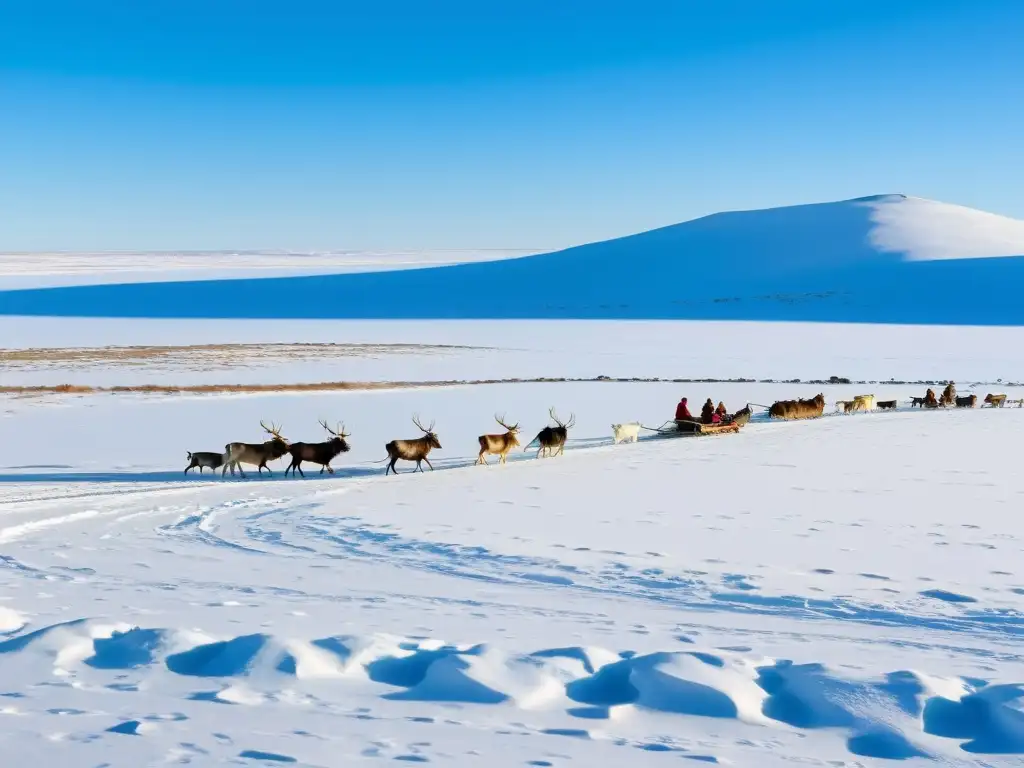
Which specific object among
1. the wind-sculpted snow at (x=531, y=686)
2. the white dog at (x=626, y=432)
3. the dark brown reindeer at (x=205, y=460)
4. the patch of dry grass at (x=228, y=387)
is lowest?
the wind-sculpted snow at (x=531, y=686)

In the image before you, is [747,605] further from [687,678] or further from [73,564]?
[73,564]

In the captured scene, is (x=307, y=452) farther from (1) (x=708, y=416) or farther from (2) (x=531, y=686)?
(2) (x=531, y=686)

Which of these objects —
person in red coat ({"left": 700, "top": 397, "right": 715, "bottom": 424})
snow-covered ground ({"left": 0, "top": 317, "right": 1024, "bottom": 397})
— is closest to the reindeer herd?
person in red coat ({"left": 700, "top": 397, "right": 715, "bottom": 424})

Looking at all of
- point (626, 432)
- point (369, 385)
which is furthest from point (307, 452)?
point (369, 385)

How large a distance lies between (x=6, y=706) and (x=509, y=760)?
7.17ft

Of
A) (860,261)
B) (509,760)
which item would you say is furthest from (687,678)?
(860,261)

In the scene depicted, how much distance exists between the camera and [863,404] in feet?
82.1

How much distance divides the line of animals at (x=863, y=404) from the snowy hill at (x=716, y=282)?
122 ft

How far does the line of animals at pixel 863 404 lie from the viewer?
23.0 m

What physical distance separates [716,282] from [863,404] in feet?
191

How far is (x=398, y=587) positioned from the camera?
25.7ft

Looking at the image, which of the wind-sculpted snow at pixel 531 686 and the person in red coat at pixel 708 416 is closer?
the wind-sculpted snow at pixel 531 686

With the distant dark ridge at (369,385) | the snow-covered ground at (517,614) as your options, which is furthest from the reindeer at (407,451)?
the distant dark ridge at (369,385)

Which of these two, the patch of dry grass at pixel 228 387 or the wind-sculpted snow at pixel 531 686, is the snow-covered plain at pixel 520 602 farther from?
the patch of dry grass at pixel 228 387
